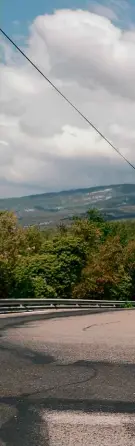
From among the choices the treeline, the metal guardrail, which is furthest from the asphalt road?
the treeline

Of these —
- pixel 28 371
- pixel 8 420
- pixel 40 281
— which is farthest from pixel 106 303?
pixel 8 420

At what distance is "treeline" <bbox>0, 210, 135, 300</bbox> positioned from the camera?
189 ft

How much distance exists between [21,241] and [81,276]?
27.8 ft

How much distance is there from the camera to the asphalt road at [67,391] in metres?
6.43

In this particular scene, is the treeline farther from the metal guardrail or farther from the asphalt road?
the asphalt road

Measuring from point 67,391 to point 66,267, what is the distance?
A: 56176 millimetres

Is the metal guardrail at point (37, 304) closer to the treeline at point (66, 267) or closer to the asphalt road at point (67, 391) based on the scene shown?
the asphalt road at point (67, 391)

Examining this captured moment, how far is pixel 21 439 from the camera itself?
6.25 meters

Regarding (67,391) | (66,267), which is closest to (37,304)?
(67,391)

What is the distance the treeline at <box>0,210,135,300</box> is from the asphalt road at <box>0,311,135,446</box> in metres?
42.0

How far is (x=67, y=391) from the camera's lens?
332 inches

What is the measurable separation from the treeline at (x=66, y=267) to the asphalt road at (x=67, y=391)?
42.0m

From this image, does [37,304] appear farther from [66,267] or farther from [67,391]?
[66,267]

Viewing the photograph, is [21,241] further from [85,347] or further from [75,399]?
[75,399]
